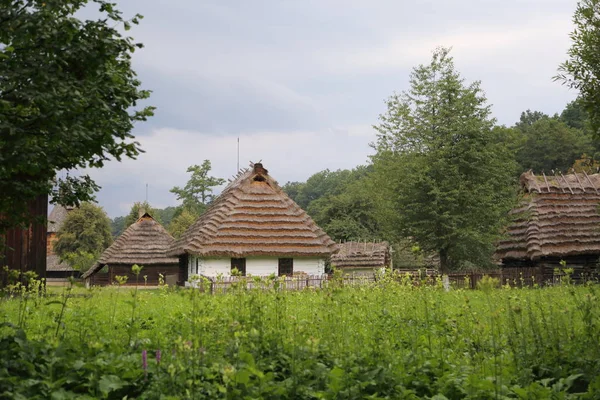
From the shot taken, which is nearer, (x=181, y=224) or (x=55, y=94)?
(x=55, y=94)

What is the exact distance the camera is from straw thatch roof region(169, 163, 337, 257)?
28.3 m

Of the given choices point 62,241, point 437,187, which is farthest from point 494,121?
point 62,241

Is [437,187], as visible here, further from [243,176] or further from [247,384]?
[247,384]

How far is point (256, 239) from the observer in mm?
28984

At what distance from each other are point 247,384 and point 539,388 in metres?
2.80

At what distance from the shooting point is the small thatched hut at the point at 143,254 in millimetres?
40969

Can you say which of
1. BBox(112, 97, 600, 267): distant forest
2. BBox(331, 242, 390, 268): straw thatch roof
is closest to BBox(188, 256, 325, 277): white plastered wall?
BBox(331, 242, 390, 268): straw thatch roof

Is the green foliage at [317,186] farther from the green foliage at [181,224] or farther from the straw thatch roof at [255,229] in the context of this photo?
the straw thatch roof at [255,229]

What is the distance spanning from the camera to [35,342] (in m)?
6.62

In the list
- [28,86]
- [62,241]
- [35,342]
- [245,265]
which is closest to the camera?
[28,86]

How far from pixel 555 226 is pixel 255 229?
48.0ft

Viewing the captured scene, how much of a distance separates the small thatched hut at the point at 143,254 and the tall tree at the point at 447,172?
17.2 meters

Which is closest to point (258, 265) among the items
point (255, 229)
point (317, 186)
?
point (255, 229)

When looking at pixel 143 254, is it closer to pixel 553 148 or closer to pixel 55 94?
pixel 55 94
